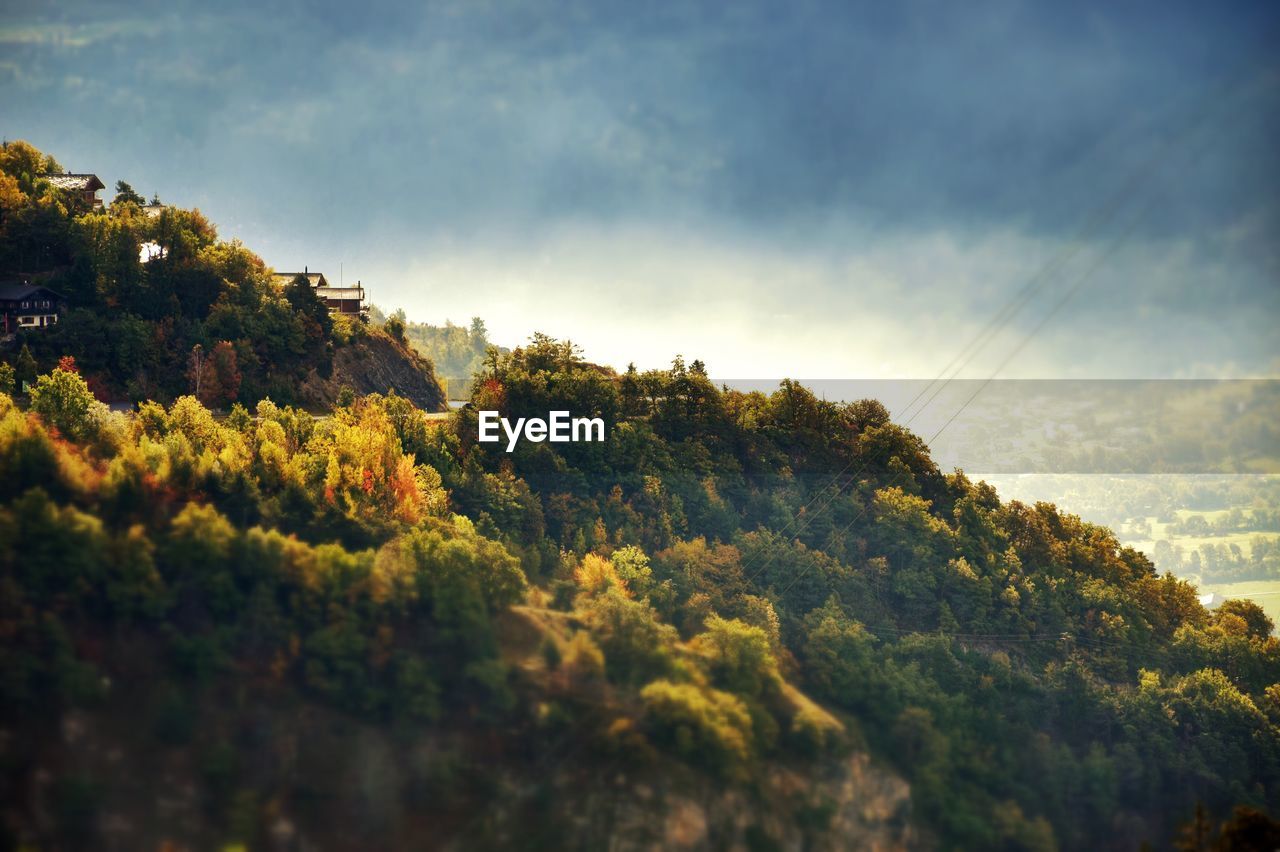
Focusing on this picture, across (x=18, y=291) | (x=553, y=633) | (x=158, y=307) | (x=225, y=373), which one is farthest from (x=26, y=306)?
(x=553, y=633)

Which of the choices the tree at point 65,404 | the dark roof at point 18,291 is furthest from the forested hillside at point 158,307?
the tree at point 65,404

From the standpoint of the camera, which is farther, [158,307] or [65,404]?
[158,307]

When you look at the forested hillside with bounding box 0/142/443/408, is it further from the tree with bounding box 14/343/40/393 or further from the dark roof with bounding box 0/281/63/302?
the dark roof with bounding box 0/281/63/302

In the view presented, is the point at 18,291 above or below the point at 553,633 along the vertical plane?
above

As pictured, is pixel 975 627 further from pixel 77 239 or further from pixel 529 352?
pixel 77 239

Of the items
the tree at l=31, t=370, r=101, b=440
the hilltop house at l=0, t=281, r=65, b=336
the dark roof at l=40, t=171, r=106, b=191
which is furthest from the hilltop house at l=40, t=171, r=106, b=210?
the tree at l=31, t=370, r=101, b=440

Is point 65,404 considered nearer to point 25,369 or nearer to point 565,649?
point 25,369
